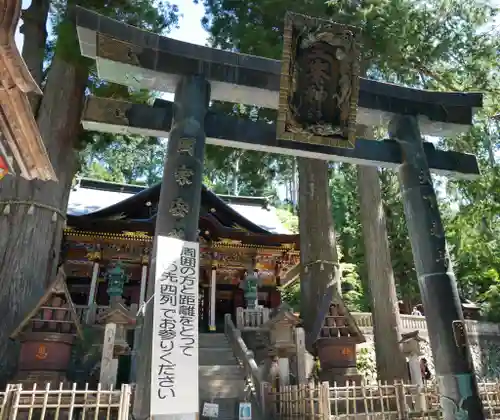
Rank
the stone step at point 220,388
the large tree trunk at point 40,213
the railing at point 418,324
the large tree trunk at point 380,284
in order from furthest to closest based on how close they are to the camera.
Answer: the railing at point 418,324 < the large tree trunk at point 380,284 < the stone step at point 220,388 < the large tree trunk at point 40,213

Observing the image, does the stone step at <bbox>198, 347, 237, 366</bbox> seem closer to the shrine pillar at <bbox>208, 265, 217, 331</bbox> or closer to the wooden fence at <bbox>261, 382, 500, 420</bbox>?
the shrine pillar at <bbox>208, 265, 217, 331</bbox>

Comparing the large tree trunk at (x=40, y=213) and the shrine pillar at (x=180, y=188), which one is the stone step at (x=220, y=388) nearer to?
the large tree trunk at (x=40, y=213)

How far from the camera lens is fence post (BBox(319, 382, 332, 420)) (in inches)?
234

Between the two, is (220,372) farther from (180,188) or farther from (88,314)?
(180,188)

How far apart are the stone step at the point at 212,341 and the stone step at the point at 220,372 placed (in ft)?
5.10

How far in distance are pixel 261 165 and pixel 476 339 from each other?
10.2 meters

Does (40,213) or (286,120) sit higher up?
(40,213)

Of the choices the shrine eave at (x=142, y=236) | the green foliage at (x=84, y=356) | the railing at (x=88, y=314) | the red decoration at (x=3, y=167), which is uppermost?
the shrine eave at (x=142, y=236)

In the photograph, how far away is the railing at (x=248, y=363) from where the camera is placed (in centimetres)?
791

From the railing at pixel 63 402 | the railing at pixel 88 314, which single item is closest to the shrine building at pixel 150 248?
the railing at pixel 88 314

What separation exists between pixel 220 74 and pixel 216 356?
7.12 meters

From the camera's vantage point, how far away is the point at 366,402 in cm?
645

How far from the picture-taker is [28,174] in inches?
215

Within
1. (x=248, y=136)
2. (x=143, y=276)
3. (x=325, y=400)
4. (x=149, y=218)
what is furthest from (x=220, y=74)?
(x=143, y=276)
